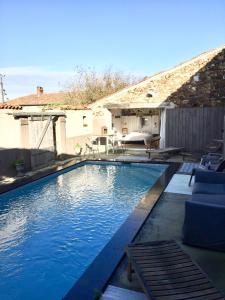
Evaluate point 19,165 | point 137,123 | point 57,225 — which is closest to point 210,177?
point 57,225

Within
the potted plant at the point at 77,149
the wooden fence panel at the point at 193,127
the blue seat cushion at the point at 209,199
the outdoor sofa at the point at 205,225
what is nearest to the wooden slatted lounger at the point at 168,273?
the outdoor sofa at the point at 205,225

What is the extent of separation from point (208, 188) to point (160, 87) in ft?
35.8

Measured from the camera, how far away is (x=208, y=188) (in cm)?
553

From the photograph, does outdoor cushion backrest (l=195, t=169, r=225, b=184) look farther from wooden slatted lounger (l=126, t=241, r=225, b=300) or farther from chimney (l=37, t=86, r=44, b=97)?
chimney (l=37, t=86, r=44, b=97)

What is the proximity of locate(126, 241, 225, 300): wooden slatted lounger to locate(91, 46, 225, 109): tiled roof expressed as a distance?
12.5 meters

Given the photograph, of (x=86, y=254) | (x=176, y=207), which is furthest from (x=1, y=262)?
(x=176, y=207)

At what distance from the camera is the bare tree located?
2498cm

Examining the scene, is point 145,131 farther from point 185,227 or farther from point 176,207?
point 185,227

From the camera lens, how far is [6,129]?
32.3 feet

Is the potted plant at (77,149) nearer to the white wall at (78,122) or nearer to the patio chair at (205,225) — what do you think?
the white wall at (78,122)

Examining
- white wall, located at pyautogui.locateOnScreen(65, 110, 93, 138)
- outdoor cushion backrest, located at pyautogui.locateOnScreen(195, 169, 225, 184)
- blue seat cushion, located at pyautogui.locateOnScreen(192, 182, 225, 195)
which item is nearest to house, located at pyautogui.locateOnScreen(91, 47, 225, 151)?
white wall, located at pyautogui.locateOnScreen(65, 110, 93, 138)

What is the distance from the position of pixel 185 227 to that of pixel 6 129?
25.4ft

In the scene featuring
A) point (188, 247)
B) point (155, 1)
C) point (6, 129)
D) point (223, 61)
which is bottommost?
point (188, 247)

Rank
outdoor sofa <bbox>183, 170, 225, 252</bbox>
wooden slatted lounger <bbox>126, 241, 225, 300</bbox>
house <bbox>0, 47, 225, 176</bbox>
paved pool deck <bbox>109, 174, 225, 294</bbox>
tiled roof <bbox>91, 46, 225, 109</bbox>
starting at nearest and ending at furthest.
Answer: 1. wooden slatted lounger <bbox>126, 241, 225, 300</bbox>
2. paved pool deck <bbox>109, 174, 225, 294</bbox>
3. outdoor sofa <bbox>183, 170, 225, 252</bbox>
4. house <bbox>0, 47, 225, 176</bbox>
5. tiled roof <bbox>91, 46, 225, 109</bbox>
